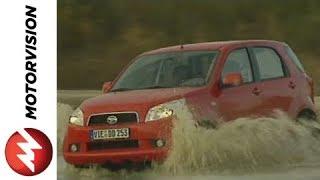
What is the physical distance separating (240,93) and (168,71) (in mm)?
549

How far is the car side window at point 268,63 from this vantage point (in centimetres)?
692

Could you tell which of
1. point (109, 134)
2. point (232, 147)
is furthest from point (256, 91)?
point (109, 134)

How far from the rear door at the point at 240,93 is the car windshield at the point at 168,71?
16 cm

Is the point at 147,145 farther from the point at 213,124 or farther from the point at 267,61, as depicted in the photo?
the point at 267,61

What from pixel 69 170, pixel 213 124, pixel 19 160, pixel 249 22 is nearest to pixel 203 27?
pixel 249 22

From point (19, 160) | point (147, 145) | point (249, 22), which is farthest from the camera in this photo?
point (249, 22)

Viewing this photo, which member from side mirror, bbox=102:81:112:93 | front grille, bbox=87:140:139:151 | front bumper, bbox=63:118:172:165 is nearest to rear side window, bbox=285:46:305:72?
front bumper, bbox=63:118:172:165

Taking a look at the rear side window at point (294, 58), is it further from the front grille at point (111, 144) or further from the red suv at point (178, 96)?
the front grille at point (111, 144)

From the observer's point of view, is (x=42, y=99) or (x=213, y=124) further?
(x=213, y=124)

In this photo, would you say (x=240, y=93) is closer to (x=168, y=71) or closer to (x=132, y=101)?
(x=168, y=71)

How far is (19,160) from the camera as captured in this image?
5355mm

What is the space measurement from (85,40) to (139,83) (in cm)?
54

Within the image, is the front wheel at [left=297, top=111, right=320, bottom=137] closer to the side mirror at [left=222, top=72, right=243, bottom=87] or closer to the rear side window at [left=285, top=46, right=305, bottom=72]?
the rear side window at [left=285, top=46, right=305, bottom=72]

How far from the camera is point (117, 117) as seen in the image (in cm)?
630
